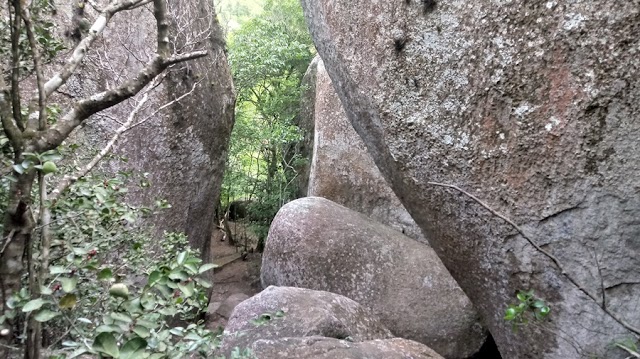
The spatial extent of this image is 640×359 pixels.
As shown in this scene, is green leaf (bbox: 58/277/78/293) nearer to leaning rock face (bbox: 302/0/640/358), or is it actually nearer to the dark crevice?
leaning rock face (bbox: 302/0/640/358)

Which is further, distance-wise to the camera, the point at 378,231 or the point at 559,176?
the point at 378,231

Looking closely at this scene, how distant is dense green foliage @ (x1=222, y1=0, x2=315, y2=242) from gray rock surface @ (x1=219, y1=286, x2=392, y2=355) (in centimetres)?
607

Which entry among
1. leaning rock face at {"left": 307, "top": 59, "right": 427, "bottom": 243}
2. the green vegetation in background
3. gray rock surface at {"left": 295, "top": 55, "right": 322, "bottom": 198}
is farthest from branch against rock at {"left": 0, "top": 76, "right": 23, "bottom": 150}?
the green vegetation in background

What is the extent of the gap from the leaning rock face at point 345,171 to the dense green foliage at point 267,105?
1.39 meters

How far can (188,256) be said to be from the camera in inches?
56.6

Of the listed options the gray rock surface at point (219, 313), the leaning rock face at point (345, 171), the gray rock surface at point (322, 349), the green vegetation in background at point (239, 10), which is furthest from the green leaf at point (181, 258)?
the green vegetation in background at point (239, 10)

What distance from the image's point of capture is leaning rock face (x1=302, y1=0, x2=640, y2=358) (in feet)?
9.55

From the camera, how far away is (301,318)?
13.2 ft

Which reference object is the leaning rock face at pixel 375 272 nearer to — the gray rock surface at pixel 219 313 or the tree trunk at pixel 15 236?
the gray rock surface at pixel 219 313

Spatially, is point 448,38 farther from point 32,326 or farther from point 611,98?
point 32,326

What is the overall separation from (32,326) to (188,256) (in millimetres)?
503

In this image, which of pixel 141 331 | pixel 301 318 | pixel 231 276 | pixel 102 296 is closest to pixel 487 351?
pixel 301 318

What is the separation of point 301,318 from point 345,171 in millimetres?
4846

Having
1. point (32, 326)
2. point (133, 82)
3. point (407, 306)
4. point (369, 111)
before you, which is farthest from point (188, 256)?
point (407, 306)
